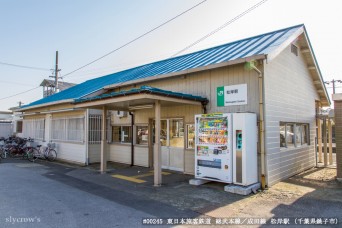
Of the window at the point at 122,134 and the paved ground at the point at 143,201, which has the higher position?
the window at the point at 122,134

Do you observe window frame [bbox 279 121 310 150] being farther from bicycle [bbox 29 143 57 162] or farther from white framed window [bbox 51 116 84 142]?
bicycle [bbox 29 143 57 162]

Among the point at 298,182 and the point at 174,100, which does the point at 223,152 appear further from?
the point at 298,182

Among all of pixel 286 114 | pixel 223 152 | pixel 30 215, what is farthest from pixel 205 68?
pixel 30 215

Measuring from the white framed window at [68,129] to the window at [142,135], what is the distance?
10.2 feet

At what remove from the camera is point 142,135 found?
11.7 metres

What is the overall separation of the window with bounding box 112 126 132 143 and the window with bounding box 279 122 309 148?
22.3ft

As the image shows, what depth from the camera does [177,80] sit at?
10.1 metres

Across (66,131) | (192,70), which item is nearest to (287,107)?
(192,70)

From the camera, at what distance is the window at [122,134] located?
12.4 metres

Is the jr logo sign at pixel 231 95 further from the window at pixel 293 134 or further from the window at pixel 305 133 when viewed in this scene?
the window at pixel 305 133

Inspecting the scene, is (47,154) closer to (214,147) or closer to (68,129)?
(68,129)

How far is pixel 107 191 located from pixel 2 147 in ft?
37.1

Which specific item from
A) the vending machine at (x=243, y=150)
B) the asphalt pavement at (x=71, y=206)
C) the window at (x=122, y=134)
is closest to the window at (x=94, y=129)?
the window at (x=122, y=134)

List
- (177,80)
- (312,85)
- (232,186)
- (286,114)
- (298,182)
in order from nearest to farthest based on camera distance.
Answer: (232,186)
(298,182)
(286,114)
(177,80)
(312,85)
